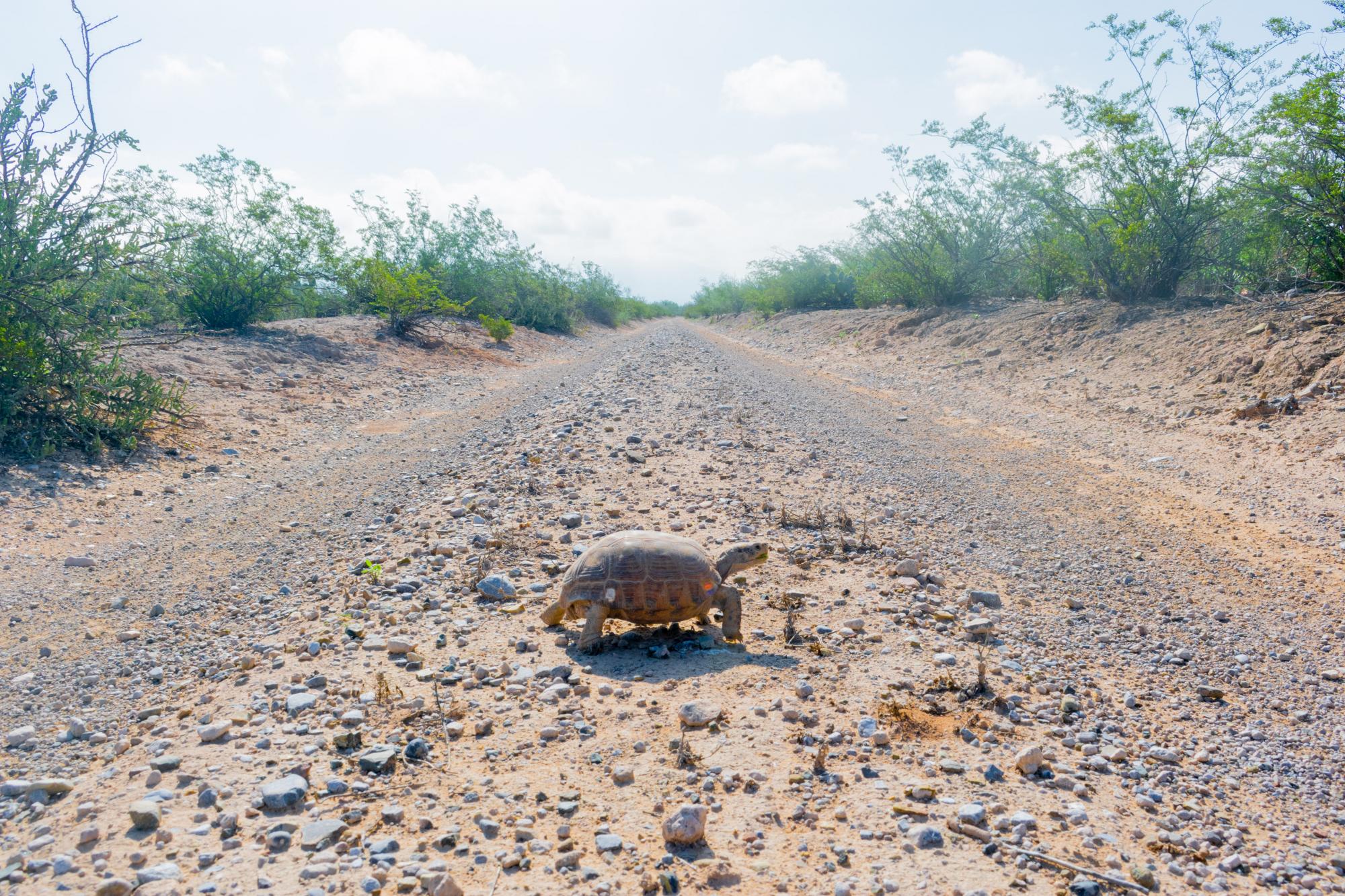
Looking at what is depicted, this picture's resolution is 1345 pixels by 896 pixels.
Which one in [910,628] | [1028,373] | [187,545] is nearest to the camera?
[910,628]

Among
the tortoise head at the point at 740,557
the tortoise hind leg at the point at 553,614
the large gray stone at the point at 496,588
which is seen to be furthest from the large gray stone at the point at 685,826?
the large gray stone at the point at 496,588

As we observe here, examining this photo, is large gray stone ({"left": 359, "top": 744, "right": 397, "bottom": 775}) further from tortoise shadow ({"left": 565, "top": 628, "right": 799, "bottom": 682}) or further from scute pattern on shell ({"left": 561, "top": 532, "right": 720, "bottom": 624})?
scute pattern on shell ({"left": 561, "top": 532, "right": 720, "bottom": 624})

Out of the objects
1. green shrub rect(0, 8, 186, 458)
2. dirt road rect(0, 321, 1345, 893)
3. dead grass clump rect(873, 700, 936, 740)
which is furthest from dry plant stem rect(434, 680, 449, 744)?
green shrub rect(0, 8, 186, 458)

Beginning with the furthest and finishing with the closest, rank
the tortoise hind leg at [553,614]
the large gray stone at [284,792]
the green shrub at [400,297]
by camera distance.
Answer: the green shrub at [400,297] → the tortoise hind leg at [553,614] → the large gray stone at [284,792]

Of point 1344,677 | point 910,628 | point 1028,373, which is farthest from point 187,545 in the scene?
point 1028,373

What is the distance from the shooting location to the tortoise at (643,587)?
4730 millimetres

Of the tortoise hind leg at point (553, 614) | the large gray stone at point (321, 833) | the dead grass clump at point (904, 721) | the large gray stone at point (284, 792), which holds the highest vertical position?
the tortoise hind leg at point (553, 614)

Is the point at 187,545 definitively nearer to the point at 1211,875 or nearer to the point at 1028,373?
the point at 1211,875

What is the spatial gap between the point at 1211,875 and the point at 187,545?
7.86 m

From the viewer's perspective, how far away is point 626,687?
4.32 m

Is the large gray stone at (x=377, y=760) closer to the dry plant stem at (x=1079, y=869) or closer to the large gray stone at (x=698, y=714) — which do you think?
the large gray stone at (x=698, y=714)

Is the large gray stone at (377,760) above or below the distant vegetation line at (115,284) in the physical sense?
below

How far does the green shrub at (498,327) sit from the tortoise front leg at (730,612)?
23.4 metres

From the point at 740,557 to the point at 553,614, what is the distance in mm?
1294
